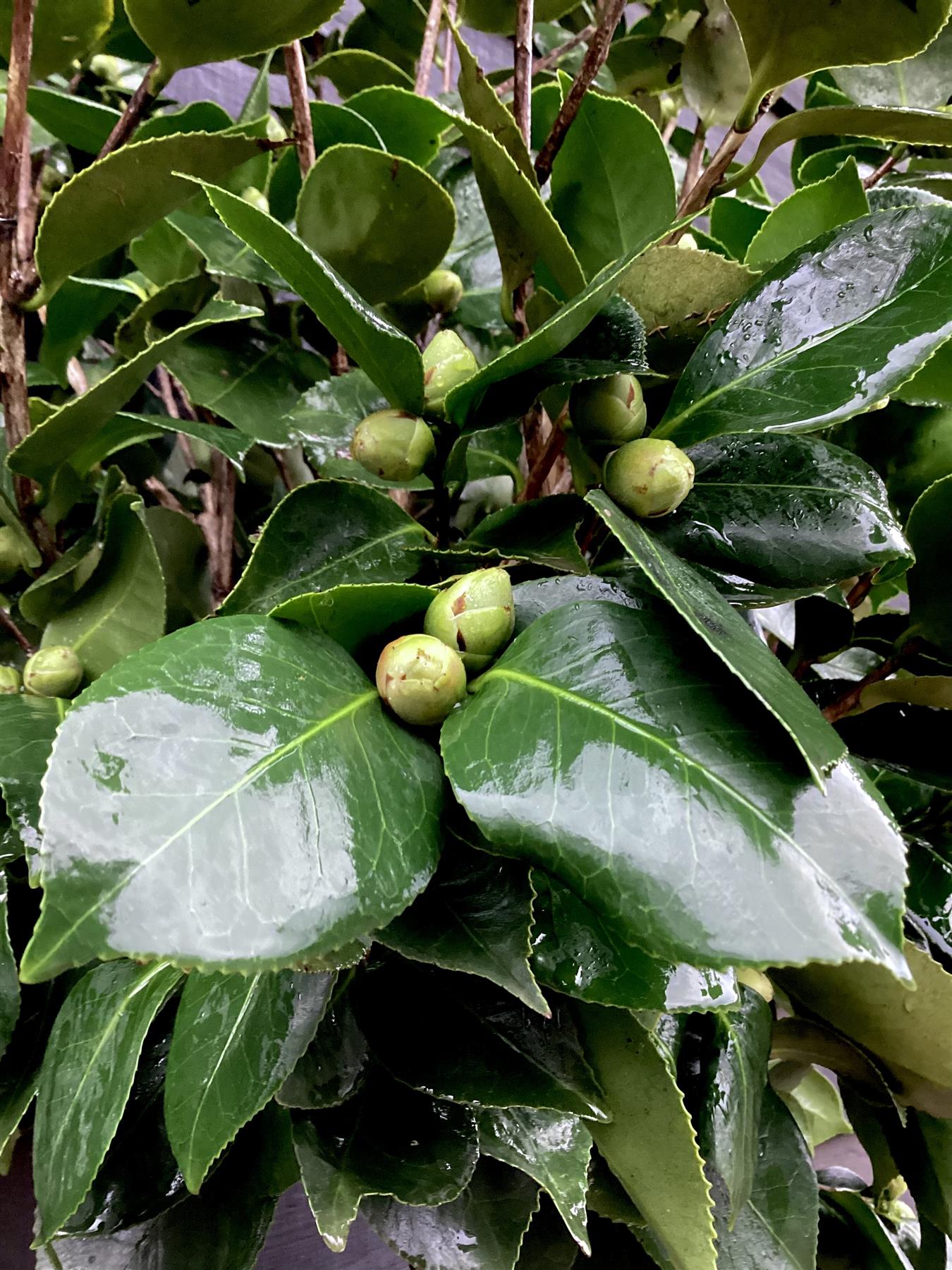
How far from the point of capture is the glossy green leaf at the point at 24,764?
0.33 meters

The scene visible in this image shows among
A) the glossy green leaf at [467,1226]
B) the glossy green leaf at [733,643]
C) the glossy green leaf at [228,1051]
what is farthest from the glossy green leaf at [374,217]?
the glossy green leaf at [467,1226]

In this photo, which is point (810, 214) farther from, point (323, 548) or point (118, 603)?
point (118, 603)

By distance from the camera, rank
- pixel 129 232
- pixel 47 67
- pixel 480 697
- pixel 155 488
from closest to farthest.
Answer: pixel 480 697 < pixel 129 232 < pixel 47 67 < pixel 155 488

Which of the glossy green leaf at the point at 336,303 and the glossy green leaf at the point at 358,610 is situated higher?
the glossy green leaf at the point at 336,303

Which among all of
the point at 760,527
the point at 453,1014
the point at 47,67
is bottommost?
the point at 453,1014

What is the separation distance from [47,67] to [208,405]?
0.78 ft

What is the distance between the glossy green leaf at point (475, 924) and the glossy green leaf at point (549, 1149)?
118mm

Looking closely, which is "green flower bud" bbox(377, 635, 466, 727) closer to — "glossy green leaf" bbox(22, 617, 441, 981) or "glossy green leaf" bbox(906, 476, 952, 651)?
"glossy green leaf" bbox(22, 617, 441, 981)

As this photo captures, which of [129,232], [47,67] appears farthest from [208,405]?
[47,67]

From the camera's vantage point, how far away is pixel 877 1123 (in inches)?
22.1

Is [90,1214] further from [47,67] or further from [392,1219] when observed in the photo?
[47,67]

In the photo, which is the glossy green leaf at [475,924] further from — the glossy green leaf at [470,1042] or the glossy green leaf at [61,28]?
Result: the glossy green leaf at [61,28]

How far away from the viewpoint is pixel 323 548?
14.0 inches

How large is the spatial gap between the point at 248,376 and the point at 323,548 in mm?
200
